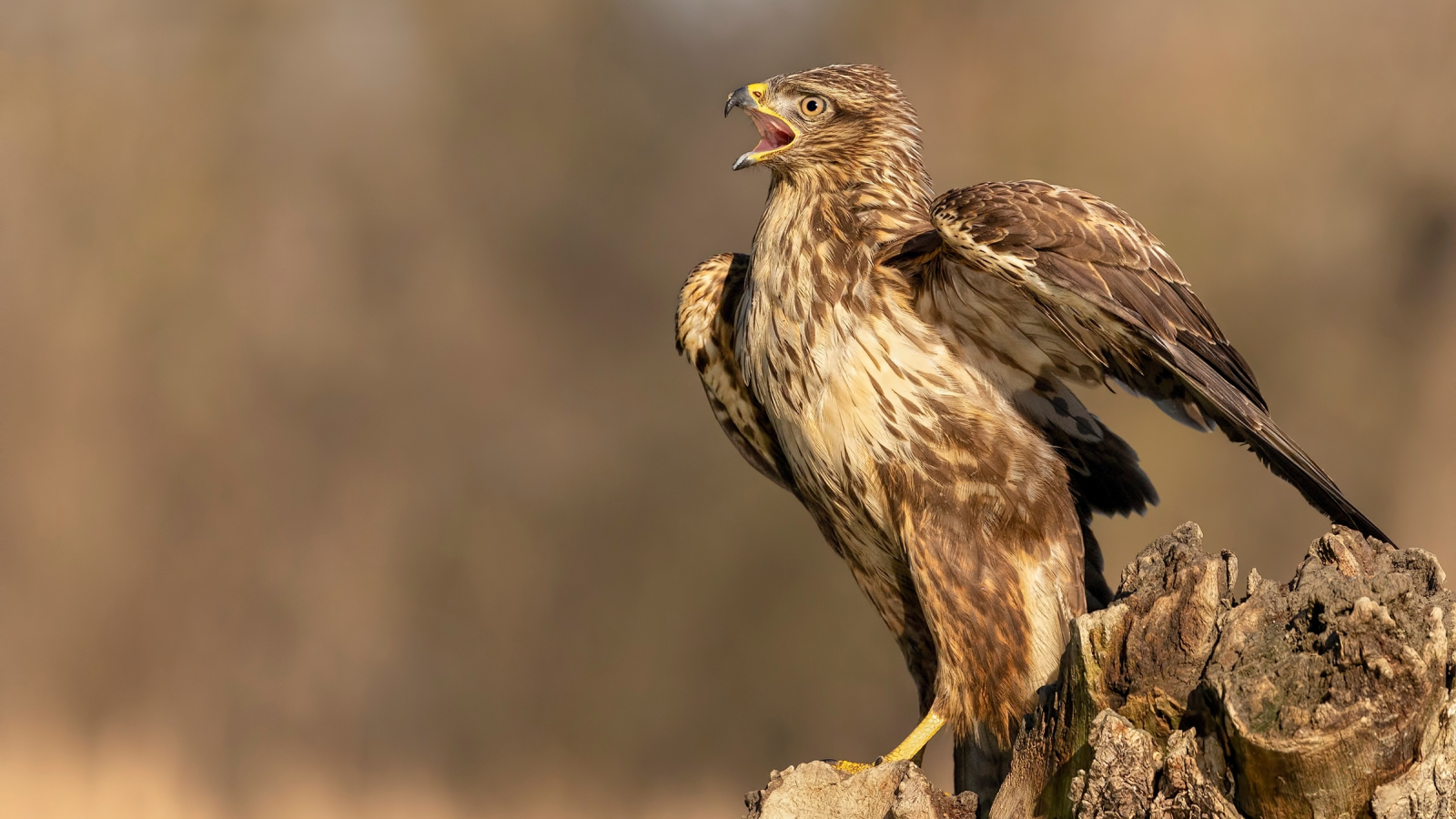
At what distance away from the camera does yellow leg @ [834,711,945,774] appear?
3.08m

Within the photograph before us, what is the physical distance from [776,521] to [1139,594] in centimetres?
743

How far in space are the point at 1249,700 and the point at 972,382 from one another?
1579mm

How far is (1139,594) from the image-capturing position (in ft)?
8.13

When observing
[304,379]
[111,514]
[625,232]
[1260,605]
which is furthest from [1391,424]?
[111,514]

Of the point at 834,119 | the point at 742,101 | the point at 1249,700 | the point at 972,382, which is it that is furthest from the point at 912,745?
→ the point at 742,101

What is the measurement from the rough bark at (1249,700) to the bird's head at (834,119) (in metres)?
1.79

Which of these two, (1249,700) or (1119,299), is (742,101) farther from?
(1249,700)

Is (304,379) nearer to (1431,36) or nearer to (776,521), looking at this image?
(776,521)

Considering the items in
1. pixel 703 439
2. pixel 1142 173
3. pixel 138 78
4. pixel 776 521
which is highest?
pixel 138 78

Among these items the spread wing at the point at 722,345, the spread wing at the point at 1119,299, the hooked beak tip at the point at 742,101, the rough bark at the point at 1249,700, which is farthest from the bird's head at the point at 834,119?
the rough bark at the point at 1249,700

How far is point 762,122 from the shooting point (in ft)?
13.4

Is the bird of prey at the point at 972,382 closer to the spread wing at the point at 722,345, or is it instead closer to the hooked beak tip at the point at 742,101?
the hooked beak tip at the point at 742,101

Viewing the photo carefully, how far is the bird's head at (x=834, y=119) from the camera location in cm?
374

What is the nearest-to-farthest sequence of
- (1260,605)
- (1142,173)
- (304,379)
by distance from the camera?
1. (1260,605)
2. (1142,173)
3. (304,379)
